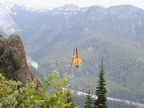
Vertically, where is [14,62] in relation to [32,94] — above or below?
above

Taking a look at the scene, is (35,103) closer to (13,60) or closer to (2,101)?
(2,101)

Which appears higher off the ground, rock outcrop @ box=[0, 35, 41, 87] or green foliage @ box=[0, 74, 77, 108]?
rock outcrop @ box=[0, 35, 41, 87]

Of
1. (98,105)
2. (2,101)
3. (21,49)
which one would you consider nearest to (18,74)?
(21,49)

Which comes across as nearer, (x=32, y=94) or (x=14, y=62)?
(x=32, y=94)

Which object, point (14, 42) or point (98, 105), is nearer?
point (14, 42)

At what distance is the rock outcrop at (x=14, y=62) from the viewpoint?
11.1m

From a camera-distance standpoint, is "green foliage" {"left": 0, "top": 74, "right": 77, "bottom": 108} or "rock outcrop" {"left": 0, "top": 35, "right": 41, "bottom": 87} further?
"rock outcrop" {"left": 0, "top": 35, "right": 41, "bottom": 87}

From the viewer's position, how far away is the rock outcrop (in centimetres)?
1113

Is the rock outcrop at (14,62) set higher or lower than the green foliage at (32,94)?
higher

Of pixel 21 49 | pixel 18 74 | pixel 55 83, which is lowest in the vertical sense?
pixel 55 83

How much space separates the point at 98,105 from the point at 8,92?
767 inches

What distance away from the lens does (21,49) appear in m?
12.9

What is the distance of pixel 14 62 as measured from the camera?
11.7 m

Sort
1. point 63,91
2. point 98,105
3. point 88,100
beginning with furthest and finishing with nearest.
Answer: point 88,100 → point 98,105 → point 63,91
